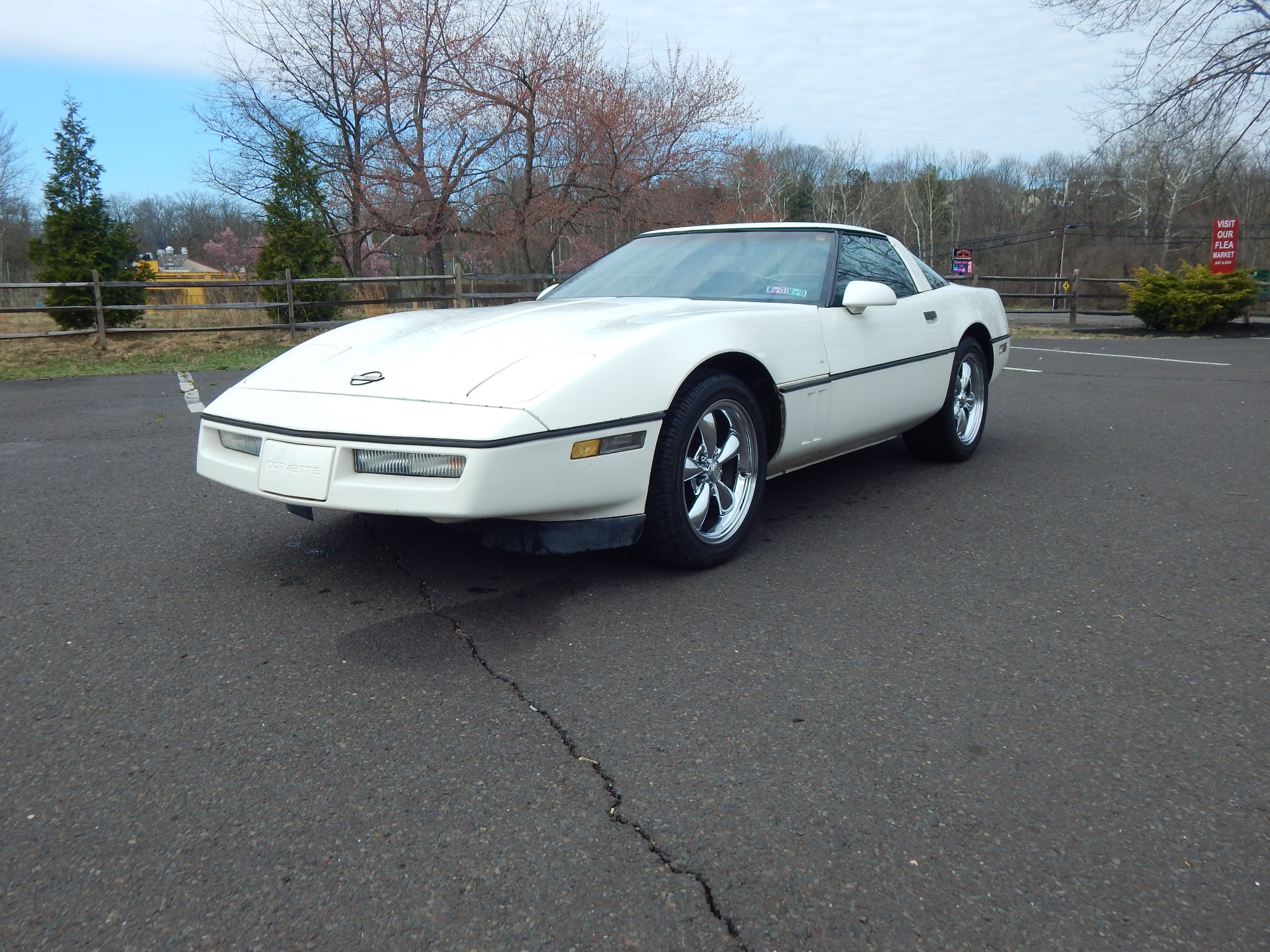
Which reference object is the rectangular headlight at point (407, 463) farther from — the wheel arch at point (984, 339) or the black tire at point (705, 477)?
the wheel arch at point (984, 339)

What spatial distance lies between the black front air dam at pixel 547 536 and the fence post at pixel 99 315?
520 inches

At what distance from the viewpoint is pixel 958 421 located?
17.4 feet

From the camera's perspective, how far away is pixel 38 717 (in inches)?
92.6

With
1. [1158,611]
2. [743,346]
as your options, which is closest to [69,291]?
[743,346]

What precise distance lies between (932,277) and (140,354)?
12142mm

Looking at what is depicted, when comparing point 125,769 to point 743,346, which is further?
point 743,346

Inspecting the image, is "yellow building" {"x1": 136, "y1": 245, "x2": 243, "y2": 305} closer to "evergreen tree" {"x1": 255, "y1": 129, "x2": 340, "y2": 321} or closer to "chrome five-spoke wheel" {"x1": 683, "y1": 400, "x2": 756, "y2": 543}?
"evergreen tree" {"x1": 255, "y1": 129, "x2": 340, "y2": 321}

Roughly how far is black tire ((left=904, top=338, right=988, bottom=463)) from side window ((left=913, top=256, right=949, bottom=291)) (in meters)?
0.33

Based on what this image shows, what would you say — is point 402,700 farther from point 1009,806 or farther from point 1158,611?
point 1158,611

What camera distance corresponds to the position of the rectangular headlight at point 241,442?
10.5 ft

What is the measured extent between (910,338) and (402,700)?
3.05 meters

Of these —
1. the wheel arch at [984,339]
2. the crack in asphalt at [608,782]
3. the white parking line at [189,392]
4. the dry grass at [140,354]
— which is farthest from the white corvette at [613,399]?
the dry grass at [140,354]

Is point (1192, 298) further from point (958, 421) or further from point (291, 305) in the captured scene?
point (291, 305)

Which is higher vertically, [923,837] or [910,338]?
[910,338]
